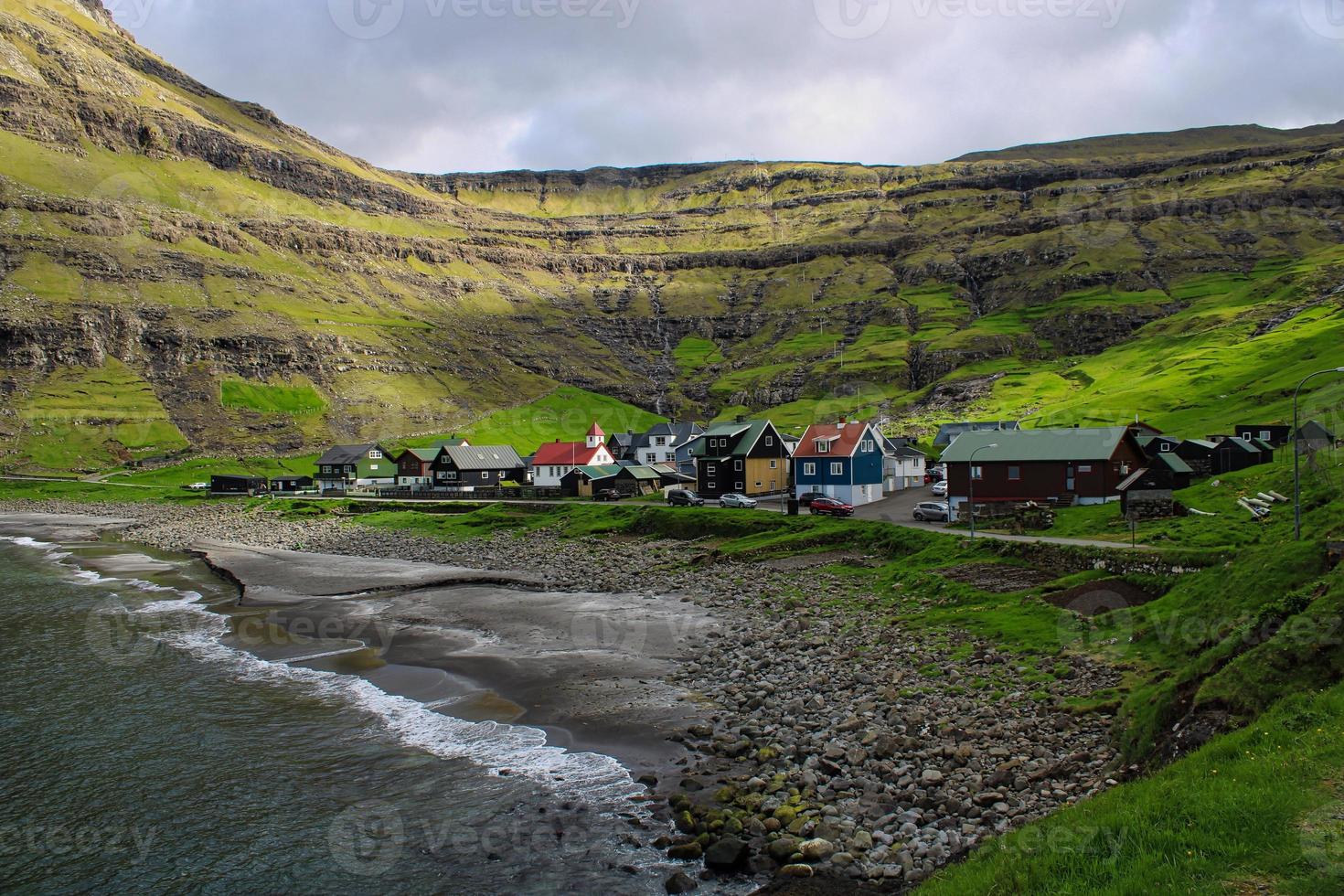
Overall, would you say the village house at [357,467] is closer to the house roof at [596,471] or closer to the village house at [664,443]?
the village house at [664,443]

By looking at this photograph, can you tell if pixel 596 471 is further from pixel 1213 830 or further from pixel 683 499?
pixel 1213 830

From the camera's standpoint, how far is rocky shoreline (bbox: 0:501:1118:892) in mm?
18719

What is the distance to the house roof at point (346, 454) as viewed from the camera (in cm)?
13738

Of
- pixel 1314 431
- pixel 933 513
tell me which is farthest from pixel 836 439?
pixel 1314 431

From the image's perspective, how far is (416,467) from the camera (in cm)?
13412

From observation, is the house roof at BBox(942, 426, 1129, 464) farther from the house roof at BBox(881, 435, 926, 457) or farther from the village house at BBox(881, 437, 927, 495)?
the house roof at BBox(881, 435, 926, 457)

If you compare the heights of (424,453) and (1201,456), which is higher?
(424,453)

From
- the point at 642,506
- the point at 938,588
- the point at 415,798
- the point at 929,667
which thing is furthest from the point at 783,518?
the point at 415,798

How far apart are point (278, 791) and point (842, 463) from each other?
65.1 metres

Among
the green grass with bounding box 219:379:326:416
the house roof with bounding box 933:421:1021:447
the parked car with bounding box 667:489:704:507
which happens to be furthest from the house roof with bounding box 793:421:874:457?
the green grass with bounding box 219:379:326:416

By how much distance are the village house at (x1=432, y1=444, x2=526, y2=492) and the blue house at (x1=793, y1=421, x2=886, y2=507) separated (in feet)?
193

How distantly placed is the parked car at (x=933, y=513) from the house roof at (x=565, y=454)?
6360cm

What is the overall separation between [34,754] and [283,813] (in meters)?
11.8

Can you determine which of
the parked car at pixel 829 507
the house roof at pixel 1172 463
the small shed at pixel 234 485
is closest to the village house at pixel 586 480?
the parked car at pixel 829 507
